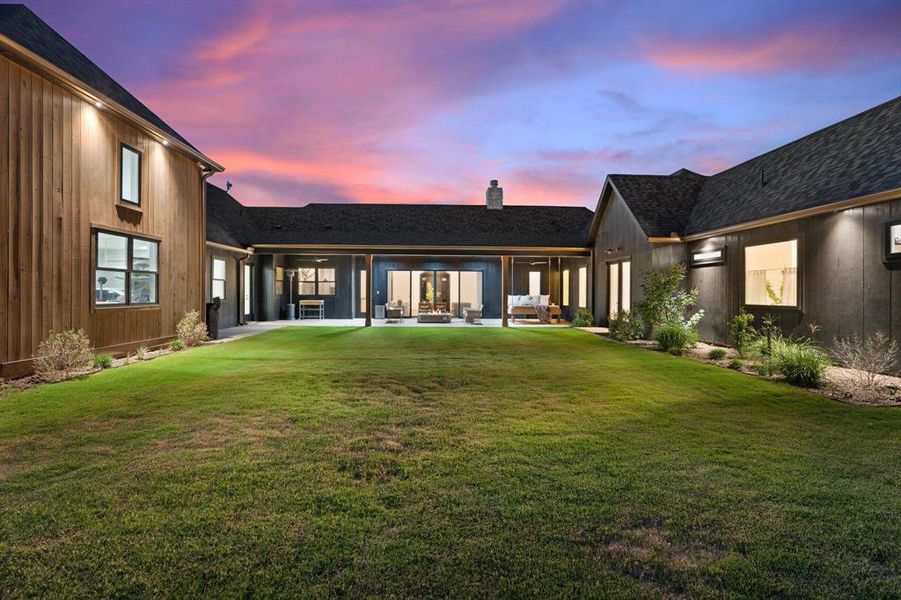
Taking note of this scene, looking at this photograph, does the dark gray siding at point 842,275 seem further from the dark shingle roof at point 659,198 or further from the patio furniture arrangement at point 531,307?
the patio furniture arrangement at point 531,307

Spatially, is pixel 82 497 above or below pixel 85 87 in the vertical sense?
below

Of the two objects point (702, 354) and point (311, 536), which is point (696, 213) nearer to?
point (702, 354)

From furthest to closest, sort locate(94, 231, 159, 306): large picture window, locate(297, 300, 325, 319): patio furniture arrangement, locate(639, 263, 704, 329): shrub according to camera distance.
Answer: locate(297, 300, 325, 319): patio furniture arrangement → locate(639, 263, 704, 329): shrub → locate(94, 231, 159, 306): large picture window

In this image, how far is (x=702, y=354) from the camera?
30.8 ft

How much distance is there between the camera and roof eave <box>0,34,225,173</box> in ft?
19.9

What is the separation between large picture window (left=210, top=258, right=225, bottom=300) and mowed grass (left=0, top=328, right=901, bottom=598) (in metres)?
9.22

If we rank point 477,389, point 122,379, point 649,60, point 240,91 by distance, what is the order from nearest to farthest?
1. point 477,389
2. point 122,379
3. point 649,60
4. point 240,91

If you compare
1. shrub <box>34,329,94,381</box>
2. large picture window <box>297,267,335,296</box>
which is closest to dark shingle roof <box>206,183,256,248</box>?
large picture window <box>297,267,335,296</box>

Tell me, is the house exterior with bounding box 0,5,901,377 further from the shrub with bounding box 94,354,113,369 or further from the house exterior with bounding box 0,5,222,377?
the shrub with bounding box 94,354,113,369

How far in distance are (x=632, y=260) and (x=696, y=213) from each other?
2.11 m

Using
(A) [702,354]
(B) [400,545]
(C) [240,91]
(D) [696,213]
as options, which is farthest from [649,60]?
(B) [400,545]

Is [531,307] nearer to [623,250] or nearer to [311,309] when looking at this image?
[623,250]

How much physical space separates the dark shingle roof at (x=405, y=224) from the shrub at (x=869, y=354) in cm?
1061

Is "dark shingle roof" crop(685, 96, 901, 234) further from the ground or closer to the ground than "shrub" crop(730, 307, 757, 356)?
further from the ground
